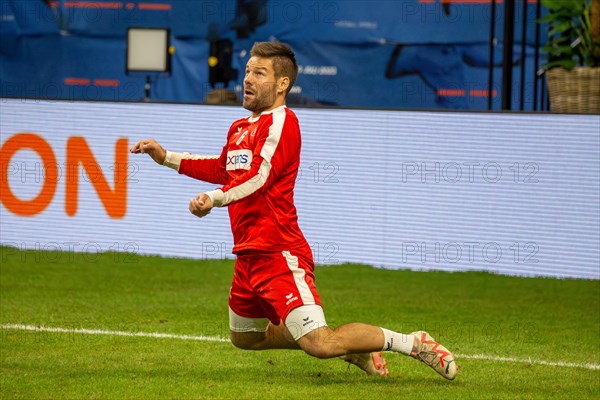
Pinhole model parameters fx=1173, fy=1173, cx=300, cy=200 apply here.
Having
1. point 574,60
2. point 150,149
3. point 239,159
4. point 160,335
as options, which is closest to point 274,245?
point 239,159

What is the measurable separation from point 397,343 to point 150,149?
166 centimetres

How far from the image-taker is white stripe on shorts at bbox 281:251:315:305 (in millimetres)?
5875

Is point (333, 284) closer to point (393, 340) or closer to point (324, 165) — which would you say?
point (324, 165)

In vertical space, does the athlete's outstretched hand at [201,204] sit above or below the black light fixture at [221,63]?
below

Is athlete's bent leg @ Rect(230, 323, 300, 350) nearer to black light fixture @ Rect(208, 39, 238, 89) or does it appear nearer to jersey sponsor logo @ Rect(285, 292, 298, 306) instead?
jersey sponsor logo @ Rect(285, 292, 298, 306)

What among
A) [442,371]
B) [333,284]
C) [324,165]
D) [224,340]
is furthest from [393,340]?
[324,165]

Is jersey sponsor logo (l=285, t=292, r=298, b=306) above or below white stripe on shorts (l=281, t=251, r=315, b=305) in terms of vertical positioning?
below

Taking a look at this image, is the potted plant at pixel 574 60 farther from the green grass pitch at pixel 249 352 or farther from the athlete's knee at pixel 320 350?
the athlete's knee at pixel 320 350

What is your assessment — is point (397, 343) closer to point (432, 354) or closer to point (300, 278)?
point (432, 354)

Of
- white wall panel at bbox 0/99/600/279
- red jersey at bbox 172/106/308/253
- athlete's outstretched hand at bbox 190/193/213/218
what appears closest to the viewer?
athlete's outstretched hand at bbox 190/193/213/218

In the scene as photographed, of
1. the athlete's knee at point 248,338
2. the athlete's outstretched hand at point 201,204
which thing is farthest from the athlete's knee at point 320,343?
the athlete's outstretched hand at point 201,204

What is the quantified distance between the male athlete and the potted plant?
5.27 metres

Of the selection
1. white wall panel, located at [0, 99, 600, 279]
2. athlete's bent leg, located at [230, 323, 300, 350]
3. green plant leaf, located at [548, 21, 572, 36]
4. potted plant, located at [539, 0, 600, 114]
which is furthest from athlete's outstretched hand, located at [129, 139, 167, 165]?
green plant leaf, located at [548, 21, 572, 36]

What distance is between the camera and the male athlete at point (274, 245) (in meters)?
5.84
